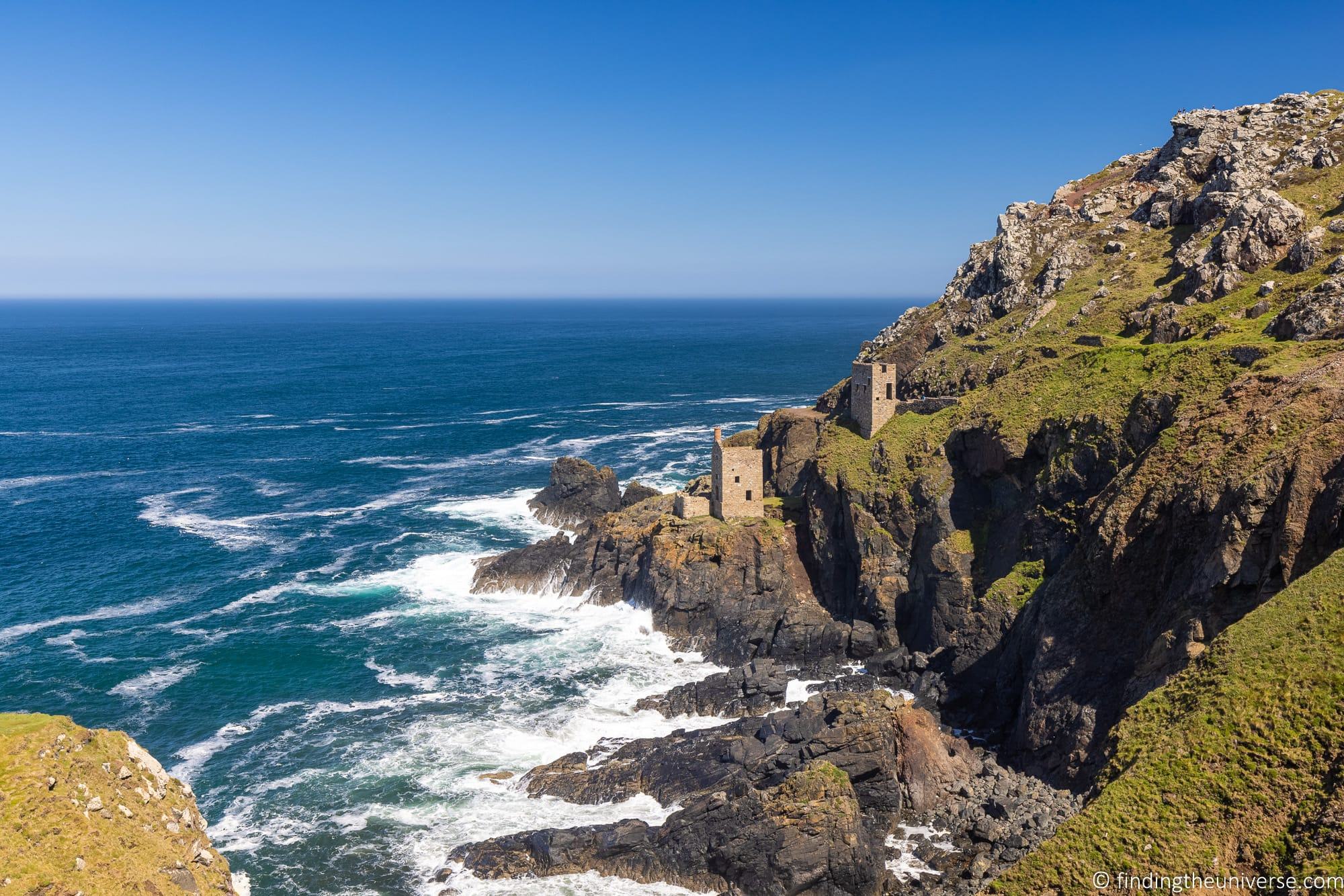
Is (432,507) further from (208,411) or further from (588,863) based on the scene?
(208,411)

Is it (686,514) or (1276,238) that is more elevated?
(1276,238)

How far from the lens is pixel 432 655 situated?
65375 mm

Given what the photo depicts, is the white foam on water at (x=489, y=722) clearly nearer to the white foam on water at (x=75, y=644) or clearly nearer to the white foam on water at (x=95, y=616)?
the white foam on water at (x=95, y=616)

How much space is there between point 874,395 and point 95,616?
63.1 meters

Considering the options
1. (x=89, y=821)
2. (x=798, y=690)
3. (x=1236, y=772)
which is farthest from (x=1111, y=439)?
(x=89, y=821)

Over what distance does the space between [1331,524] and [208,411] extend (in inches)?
6354

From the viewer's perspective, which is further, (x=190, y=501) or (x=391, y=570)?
(x=190, y=501)

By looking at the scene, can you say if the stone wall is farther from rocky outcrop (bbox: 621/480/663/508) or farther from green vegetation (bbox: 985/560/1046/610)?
green vegetation (bbox: 985/560/1046/610)

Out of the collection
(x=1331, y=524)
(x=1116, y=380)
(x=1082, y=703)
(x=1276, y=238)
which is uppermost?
(x=1276, y=238)

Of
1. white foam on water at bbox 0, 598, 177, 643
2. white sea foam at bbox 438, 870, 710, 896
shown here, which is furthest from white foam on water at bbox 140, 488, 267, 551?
white sea foam at bbox 438, 870, 710, 896

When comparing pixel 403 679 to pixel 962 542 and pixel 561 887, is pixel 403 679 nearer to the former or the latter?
pixel 561 887

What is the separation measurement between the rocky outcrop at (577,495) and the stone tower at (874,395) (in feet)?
90.2

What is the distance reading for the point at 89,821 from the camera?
79.3ft

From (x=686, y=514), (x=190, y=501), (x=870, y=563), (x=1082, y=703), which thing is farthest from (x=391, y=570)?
(x=1082, y=703)
